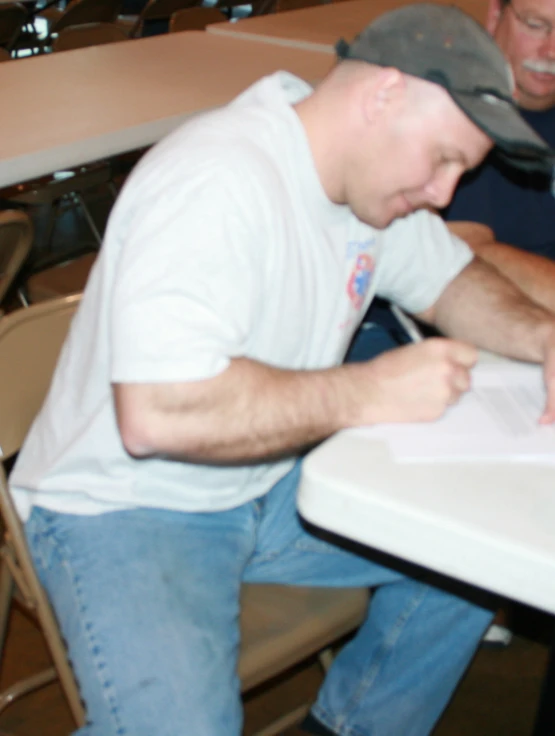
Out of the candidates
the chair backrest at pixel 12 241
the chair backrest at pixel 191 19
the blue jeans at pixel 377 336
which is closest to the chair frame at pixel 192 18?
the chair backrest at pixel 191 19

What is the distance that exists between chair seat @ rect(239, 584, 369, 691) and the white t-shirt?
158mm

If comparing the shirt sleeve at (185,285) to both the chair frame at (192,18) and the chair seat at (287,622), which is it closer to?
the chair seat at (287,622)

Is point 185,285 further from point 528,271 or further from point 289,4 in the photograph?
point 289,4

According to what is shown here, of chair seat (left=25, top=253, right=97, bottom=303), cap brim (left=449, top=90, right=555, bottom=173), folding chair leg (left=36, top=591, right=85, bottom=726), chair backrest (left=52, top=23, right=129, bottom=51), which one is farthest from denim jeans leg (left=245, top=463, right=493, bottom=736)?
chair backrest (left=52, top=23, right=129, bottom=51)

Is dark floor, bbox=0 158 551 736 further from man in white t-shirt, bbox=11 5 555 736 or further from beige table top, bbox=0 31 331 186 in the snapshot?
beige table top, bbox=0 31 331 186

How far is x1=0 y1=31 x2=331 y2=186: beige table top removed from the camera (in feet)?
5.98

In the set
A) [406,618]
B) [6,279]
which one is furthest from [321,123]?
[6,279]

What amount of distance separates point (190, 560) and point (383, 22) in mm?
736

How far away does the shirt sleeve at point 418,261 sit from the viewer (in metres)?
1.32

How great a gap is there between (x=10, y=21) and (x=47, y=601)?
3975 mm

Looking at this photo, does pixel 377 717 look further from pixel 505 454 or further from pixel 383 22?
pixel 383 22

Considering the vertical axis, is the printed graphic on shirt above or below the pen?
above

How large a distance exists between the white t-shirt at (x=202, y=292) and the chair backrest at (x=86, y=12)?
368 cm

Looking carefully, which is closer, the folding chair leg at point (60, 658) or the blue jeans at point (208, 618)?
the blue jeans at point (208, 618)
